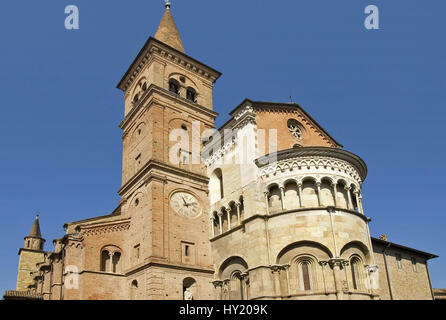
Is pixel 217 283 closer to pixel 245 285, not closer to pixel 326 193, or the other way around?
pixel 245 285

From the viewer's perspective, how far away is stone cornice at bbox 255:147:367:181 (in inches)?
848

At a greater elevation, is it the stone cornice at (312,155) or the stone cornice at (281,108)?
the stone cornice at (281,108)

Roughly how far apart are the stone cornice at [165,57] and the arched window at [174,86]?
1.74 meters

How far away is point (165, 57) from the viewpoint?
3022 centimetres

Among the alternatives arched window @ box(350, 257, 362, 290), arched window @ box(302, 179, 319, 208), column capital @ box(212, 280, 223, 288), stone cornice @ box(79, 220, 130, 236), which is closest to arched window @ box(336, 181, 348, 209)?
arched window @ box(302, 179, 319, 208)

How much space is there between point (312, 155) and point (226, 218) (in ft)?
21.8

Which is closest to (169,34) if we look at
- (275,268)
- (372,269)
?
(275,268)

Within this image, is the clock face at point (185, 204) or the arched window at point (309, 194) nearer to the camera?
the arched window at point (309, 194)

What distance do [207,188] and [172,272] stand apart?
259 inches

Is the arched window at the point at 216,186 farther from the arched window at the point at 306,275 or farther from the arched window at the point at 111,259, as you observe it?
the arched window at the point at 306,275

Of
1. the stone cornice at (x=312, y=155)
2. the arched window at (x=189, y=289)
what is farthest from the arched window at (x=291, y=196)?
the arched window at (x=189, y=289)

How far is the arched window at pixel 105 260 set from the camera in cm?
2417
